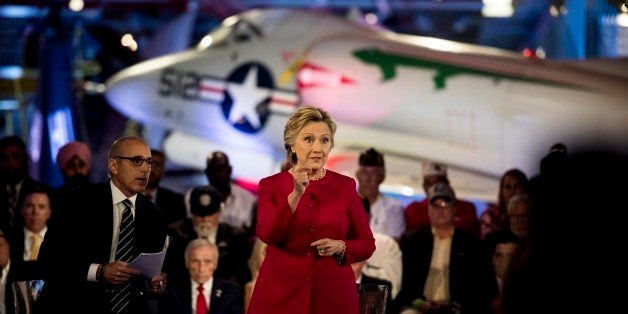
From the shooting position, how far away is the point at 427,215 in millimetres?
10578

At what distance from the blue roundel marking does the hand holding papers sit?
381 inches

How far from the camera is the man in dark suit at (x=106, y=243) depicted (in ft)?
18.5

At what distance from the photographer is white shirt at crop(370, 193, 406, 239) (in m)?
10.2

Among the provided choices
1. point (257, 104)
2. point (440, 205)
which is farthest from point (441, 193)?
point (257, 104)

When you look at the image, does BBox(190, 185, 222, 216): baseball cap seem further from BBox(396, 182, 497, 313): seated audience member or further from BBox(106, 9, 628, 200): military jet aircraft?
BBox(106, 9, 628, 200): military jet aircraft

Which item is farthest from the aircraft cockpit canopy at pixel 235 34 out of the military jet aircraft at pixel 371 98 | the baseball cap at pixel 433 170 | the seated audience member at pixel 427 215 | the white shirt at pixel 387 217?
the white shirt at pixel 387 217

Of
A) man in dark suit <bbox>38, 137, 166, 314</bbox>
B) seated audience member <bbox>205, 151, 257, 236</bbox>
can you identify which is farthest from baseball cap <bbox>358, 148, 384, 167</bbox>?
man in dark suit <bbox>38, 137, 166, 314</bbox>

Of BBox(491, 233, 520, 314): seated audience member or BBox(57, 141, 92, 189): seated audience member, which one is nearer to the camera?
BBox(491, 233, 520, 314): seated audience member

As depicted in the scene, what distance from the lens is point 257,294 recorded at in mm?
5691

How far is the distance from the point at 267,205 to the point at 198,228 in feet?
12.8

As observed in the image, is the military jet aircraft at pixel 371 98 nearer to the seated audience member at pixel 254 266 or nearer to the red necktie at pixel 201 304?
the seated audience member at pixel 254 266

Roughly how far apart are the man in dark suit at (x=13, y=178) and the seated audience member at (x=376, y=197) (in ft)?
9.18

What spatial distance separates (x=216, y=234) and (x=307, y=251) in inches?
156

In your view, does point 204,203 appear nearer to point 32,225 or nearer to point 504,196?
point 32,225
